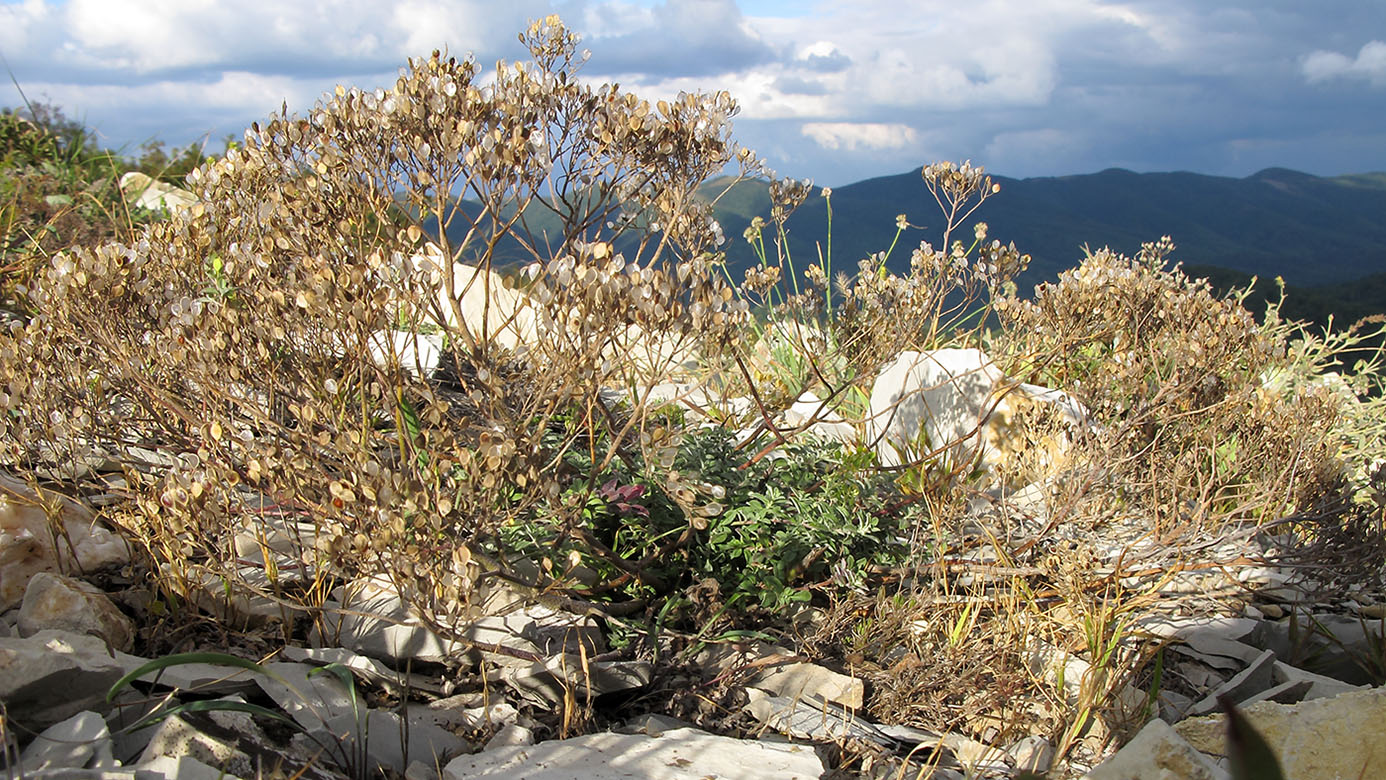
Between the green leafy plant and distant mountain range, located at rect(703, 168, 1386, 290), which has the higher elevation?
distant mountain range, located at rect(703, 168, 1386, 290)

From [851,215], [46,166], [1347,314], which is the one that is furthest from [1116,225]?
[46,166]

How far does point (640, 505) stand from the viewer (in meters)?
3.34

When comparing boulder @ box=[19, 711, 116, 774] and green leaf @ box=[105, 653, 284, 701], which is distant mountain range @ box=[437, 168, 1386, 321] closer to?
green leaf @ box=[105, 653, 284, 701]

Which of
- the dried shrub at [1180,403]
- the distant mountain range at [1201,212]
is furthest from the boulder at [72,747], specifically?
the distant mountain range at [1201,212]

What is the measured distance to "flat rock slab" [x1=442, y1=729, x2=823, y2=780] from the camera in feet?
7.55

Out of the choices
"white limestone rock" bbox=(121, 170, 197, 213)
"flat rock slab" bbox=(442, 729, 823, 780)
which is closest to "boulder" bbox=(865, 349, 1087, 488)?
"flat rock slab" bbox=(442, 729, 823, 780)

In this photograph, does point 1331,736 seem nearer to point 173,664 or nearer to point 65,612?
point 173,664

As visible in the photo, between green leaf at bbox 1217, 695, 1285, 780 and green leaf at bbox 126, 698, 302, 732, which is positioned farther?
green leaf at bbox 126, 698, 302, 732

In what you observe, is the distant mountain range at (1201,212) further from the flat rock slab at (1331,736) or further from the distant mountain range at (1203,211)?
the flat rock slab at (1331,736)

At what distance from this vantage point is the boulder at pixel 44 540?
291cm

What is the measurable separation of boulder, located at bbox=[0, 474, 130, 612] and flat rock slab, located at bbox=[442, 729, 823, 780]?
1.67m

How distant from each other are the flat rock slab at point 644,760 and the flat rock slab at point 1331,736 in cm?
112

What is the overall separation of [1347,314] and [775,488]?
37.9 feet

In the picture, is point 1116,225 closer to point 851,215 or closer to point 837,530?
point 851,215
